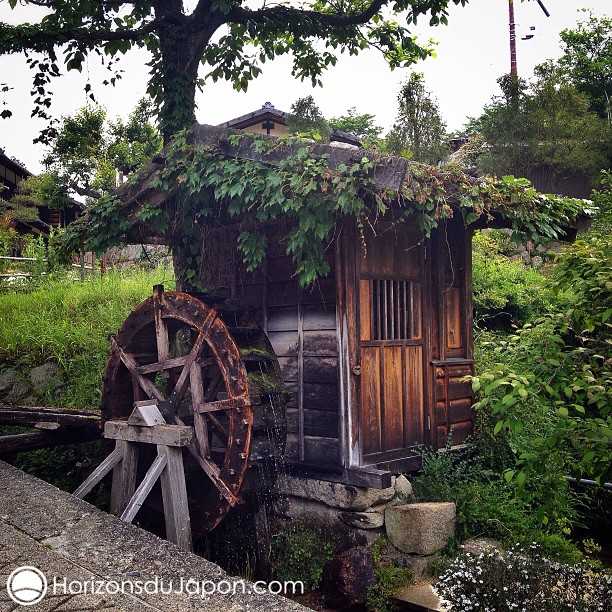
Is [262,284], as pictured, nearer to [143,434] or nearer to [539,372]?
[143,434]

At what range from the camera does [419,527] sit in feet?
19.1

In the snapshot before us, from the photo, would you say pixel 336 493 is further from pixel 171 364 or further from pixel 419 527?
pixel 171 364

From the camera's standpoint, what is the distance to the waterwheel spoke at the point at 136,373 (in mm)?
6744

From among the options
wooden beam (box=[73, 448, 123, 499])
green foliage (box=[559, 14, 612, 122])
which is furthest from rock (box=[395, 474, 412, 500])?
green foliage (box=[559, 14, 612, 122])

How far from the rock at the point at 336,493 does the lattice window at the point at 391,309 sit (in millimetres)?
1462

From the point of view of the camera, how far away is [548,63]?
1786 cm

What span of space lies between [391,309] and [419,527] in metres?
2.12

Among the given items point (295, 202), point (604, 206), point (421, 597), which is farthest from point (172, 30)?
point (604, 206)

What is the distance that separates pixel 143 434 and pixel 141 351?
4.44 ft

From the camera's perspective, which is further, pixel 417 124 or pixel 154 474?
pixel 417 124

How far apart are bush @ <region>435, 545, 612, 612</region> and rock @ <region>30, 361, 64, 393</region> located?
6727 millimetres

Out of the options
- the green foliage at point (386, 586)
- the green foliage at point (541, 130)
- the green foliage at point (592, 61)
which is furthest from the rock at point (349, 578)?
the green foliage at point (592, 61)

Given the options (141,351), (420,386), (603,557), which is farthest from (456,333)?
(141,351)

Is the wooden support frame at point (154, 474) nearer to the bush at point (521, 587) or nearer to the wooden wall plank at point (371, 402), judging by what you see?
the wooden wall plank at point (371, 402)
